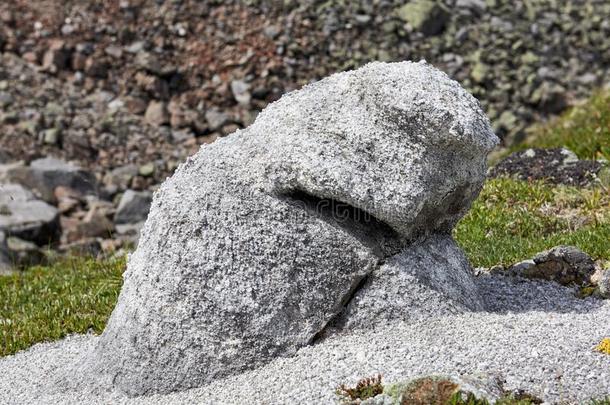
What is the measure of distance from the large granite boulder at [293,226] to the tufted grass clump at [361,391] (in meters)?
1.02

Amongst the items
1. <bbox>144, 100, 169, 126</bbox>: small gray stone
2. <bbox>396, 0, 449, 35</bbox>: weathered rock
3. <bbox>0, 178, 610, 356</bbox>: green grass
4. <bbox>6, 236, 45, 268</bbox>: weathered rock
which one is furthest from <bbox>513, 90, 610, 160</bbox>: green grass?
<bbox>6, 236, 45, 268</bbox>: weathered rock

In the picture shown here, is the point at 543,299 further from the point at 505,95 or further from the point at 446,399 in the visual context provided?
the point at 505,95

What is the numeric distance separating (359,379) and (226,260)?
162 cm

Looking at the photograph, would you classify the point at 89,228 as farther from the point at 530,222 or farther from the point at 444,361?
the point at 444,361

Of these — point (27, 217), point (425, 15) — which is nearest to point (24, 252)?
point (27, 217)

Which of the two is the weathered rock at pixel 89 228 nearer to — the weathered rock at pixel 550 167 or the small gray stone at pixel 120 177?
the small gray stone at pixel 120 177

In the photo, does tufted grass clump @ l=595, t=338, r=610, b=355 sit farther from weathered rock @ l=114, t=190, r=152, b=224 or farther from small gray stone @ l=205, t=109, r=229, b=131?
small gray stone @ l=205, t=109, r=229, b=131

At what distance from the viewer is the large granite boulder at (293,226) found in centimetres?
830

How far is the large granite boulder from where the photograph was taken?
327 inches

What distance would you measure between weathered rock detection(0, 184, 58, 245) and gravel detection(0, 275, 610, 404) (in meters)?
11.2

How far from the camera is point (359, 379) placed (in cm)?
761

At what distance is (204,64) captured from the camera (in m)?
26.8

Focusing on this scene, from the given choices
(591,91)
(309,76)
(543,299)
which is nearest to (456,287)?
(543,299)

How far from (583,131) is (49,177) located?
12.3 meters
